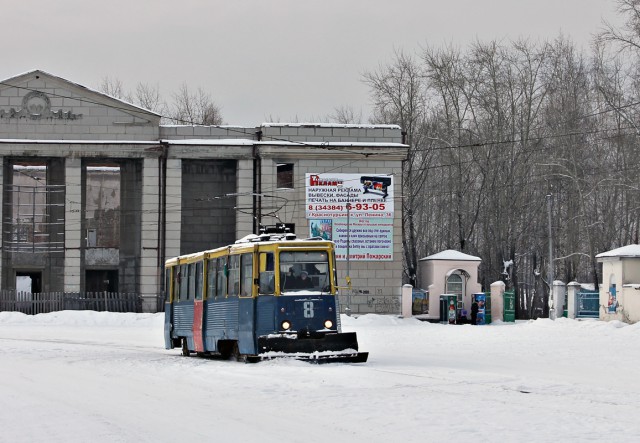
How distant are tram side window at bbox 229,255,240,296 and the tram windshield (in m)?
1.54

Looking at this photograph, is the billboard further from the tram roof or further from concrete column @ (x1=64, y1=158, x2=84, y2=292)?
the tram roof

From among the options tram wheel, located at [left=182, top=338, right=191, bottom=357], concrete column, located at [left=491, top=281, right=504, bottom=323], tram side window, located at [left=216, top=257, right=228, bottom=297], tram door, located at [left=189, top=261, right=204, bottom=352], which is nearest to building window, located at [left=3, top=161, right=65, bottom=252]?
concrete column, located at [left=491, top=281, right=504, bottom=323]

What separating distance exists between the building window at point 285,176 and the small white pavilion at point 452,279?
793cm

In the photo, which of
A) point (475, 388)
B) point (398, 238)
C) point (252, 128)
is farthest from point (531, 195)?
point (475, 388)

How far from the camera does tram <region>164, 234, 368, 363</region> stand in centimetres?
2333

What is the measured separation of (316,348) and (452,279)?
3266 cm

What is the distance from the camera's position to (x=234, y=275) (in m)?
Answer: 25.6

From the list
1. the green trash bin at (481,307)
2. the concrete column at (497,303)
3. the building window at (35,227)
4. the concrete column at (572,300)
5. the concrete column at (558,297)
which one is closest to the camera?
the concrete column at (572,300)

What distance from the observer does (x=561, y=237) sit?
68.1 meters

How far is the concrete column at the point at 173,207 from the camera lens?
56.5 metres

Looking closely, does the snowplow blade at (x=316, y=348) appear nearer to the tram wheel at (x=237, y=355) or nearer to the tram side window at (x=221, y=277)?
the tram wheel at (x=237, y=355)

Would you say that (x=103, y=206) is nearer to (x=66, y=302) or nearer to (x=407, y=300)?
(x=66, y=302)

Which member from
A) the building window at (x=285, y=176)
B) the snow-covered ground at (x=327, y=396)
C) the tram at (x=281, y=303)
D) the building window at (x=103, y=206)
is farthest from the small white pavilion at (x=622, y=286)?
the building window at (x=103, y=206)

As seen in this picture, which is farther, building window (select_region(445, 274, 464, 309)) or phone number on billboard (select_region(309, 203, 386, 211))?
phone number on billboard (select_region(309, 203, 386, 211))
